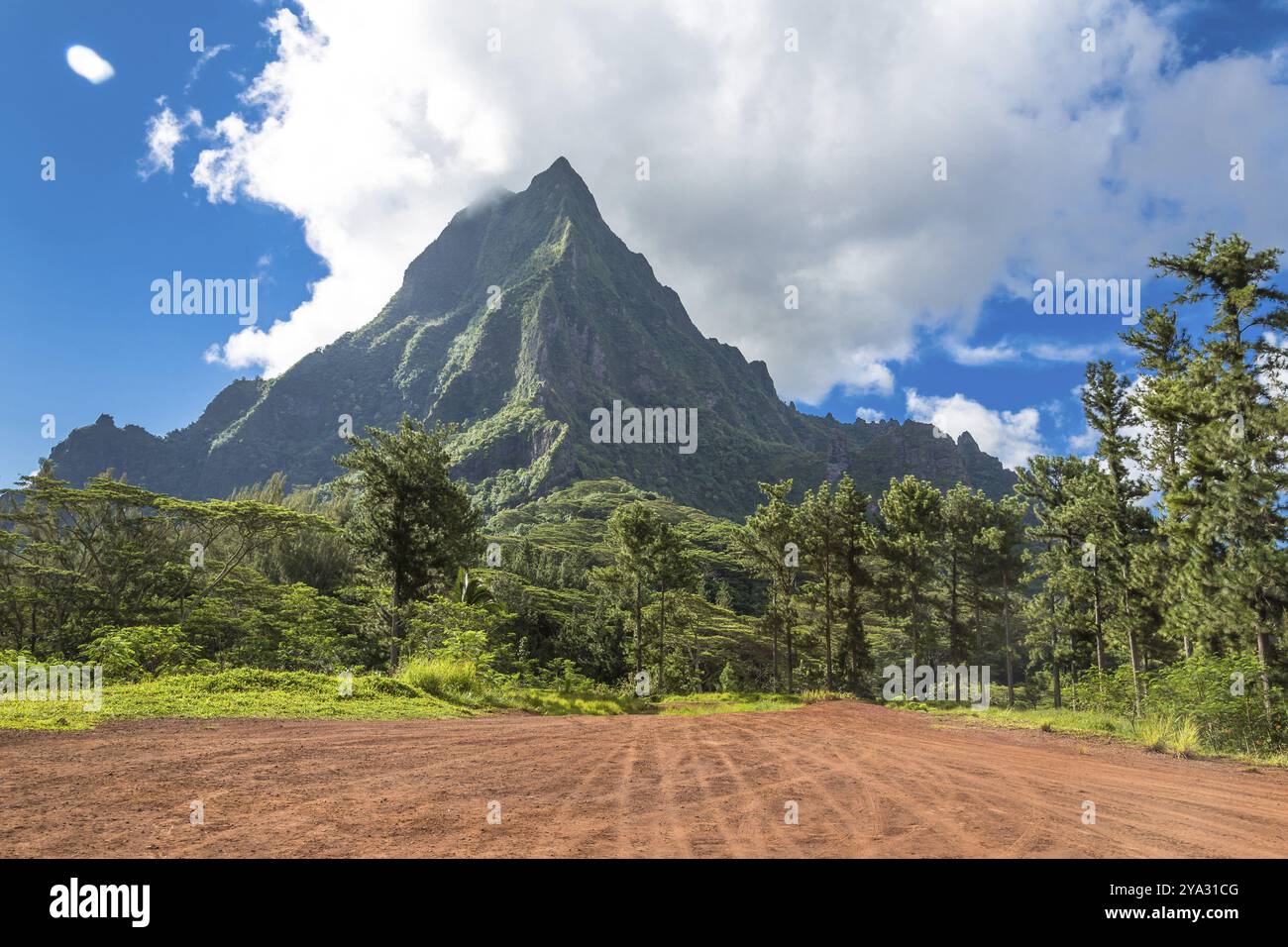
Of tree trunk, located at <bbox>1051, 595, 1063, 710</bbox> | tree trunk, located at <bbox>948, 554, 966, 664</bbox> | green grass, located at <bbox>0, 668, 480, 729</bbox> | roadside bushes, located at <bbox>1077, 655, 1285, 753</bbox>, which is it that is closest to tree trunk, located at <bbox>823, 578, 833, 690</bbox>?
tree trunk, located at <bbox>948, 554, 966, 664</bbox>

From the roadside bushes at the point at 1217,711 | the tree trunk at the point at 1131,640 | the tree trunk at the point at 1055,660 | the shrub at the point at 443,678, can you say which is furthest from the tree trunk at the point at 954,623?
the shrub at the point at 443,678

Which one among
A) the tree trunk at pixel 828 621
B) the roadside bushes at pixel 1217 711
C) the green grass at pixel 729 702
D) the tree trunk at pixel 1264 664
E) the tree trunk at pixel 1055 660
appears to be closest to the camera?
the roadside bushes at pixel 1217 711

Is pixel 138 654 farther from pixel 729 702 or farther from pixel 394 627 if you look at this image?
pixel 729 702

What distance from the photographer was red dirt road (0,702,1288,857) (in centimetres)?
469

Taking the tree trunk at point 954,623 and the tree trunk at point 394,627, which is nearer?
the tree trunk at point 394,627

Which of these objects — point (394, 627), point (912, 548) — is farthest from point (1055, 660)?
point (394, 627)

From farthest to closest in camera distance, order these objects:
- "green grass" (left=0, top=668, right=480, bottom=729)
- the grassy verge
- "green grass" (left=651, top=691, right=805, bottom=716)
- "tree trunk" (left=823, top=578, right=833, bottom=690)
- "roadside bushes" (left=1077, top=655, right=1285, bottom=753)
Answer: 1. "tree trunk" (left=823, top=578, right=833, bottom=690)
2. "green grass" (left=651, top=691, right=805, bottom=716)
3. "roadside bushes" (left=1077, top=655, right=1285, bottom=753)
4. the grassy verge
5. "green grass" (left=0, top=668, right=480, bottom=729)

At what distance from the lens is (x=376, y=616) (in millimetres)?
24266

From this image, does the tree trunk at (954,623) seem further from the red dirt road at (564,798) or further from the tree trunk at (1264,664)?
the red dirt road at (564,798)

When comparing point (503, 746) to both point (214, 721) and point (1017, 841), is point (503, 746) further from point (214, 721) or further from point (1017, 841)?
point (1017, 841)

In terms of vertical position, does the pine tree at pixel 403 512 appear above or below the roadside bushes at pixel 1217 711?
above

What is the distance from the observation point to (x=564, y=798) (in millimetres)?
6348

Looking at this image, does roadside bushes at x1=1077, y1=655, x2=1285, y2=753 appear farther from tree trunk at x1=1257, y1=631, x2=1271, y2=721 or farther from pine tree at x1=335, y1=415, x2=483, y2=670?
pine tree at x1=335, y1=415, x2=483, y2=670

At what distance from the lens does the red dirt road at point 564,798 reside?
4688mm
